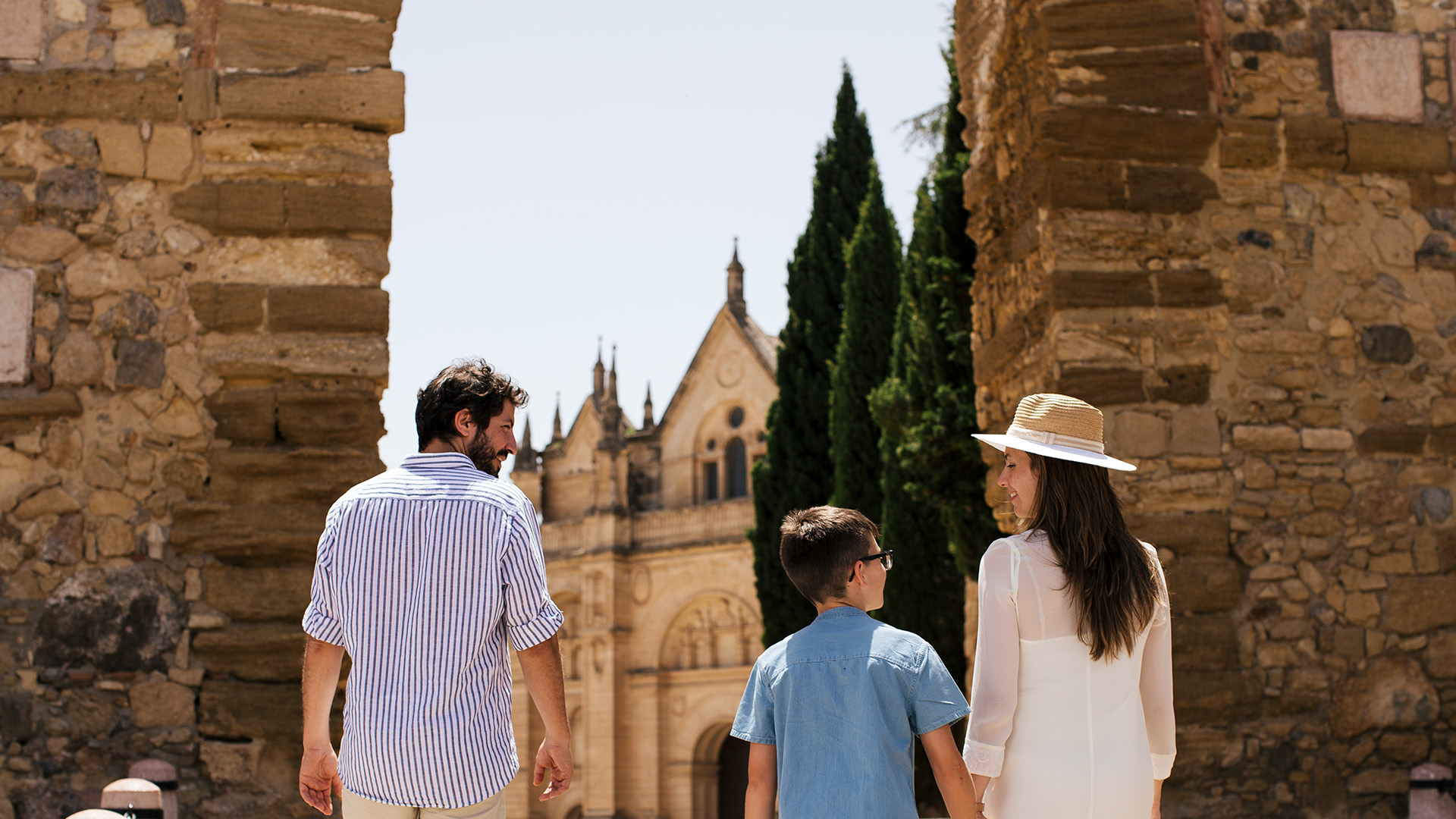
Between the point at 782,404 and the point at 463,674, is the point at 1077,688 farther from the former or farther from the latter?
the point at 782,404

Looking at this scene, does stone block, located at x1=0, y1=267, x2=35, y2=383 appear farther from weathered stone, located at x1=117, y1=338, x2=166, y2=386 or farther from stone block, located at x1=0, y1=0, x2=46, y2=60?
stone block, located at x1=0, y1=0, x2=46, y2=60

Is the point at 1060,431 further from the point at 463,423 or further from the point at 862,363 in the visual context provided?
the point at 862,363

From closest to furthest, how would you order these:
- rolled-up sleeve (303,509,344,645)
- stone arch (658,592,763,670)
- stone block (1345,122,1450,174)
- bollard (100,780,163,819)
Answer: rolled-up sleeve (303,509,344,645)
bollard (100,780,163,819)
stone block (1345,122,1450,174)
stone arch (658,592,763,670)

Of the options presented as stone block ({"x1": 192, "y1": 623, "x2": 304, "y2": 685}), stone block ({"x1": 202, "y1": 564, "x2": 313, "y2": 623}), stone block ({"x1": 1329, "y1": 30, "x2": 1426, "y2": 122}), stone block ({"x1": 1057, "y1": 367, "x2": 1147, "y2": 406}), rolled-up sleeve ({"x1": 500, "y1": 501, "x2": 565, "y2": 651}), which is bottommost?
stone block ({"x1": 192, "y1": 623, "x2": 304, "y2": 685})

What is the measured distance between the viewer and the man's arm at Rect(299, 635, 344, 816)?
3064 millimetres

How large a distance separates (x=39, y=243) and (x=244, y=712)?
6.61ft

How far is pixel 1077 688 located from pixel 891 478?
14936 millimetres

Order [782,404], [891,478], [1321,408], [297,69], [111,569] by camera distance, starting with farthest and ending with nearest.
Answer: [782,404]
[891,478]
[1321,408]
[297,69]
[111,569]

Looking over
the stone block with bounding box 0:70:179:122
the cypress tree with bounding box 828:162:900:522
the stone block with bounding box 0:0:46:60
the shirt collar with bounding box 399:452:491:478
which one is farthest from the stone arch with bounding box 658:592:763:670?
the shirt collar with bounding box 399:452:491:478

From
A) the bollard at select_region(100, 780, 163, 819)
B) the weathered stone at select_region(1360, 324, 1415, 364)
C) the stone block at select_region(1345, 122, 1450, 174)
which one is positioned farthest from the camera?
the stone block at select_region(1345, 122, 1450, 174)

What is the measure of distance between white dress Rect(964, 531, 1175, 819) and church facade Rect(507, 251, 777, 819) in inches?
1037

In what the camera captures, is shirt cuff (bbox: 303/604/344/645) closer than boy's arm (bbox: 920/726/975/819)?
No

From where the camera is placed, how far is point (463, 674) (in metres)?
2.96

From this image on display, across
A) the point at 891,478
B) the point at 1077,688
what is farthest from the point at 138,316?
the point at 891,478
